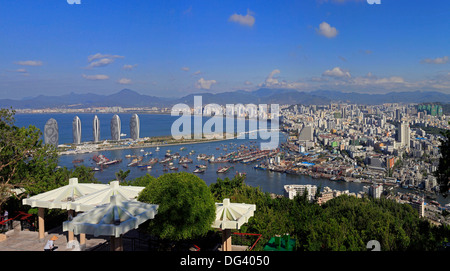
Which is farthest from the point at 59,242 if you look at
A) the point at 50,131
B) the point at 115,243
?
the point at 50,131

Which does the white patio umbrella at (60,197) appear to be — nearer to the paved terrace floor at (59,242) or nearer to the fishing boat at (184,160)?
the paved terrace floor at (59,242)

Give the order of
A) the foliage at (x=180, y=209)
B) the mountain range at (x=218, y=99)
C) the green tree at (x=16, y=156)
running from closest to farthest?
the foliage at (x=180, y=209) < the green tree at (x=16, y=156) < the mountain range at (x=218, y=99)

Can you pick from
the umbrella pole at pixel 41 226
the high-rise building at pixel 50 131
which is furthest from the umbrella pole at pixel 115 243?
the high-rise building at pixel 50 131

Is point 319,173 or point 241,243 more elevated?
point 241,243
